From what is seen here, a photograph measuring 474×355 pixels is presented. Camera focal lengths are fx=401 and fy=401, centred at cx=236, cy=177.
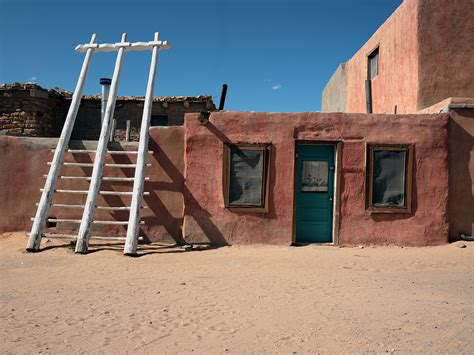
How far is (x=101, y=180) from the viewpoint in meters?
7.10

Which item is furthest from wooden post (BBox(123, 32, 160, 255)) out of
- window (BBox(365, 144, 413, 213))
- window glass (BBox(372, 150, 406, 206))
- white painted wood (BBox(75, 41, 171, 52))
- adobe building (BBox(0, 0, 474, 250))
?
window glass (BBox(372, 150, 406, 206))

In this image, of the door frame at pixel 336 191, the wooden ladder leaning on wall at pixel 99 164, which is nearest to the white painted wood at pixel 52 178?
the wooden ladder leaning on wall at pixel 99 164

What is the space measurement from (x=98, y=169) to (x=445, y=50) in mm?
7229

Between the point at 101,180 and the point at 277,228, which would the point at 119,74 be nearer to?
the point at 101,180

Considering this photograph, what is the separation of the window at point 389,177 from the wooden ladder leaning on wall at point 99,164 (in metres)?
4.08

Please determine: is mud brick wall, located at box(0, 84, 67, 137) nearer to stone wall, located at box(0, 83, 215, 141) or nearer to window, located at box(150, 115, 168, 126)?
stone wall, located at box(0, 83, 215, 141)

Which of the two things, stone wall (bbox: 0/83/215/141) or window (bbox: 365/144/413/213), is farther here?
stone wall (bbox: 0/83/215/141)

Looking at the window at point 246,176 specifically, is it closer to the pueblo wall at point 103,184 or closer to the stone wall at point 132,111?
the pueblo wall at point 103,184

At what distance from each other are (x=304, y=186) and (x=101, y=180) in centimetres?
368

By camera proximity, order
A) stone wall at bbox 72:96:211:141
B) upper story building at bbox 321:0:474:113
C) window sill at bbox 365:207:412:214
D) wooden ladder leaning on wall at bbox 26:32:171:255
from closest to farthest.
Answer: wooden ladder leaning on wall at bbox 26:32:171:255
window sill at bbox 365:207:412:214
upper story building at bbox 321:0:474:113
stone wall at bbox 72:96:211:141

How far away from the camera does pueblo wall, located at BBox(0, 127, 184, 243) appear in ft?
24.2

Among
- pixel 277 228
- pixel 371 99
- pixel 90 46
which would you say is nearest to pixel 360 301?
pixel 277 228

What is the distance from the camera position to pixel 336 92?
1482 cm

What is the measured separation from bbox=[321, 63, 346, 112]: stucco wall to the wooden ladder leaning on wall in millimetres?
7762
